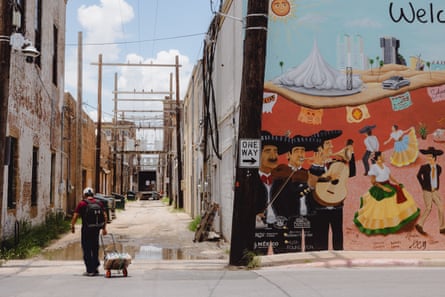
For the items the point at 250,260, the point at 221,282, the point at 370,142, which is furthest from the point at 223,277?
the point at 370,142

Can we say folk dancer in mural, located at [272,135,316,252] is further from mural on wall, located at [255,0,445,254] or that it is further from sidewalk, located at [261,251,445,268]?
sidewalk, located at [261,251,445,268]

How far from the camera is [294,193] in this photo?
1355 cm

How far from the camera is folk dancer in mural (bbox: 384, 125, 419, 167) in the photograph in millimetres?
13922

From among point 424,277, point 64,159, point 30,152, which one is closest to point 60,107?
point 64,159

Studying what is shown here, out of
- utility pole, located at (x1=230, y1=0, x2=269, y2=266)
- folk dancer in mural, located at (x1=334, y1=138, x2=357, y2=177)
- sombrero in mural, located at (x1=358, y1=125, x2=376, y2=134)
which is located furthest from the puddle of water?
sombrero in mural, located at (x1=358, y1=125, x2=376, y2=134)

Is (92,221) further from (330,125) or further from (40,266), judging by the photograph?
(330,125)

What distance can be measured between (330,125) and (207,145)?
324 inches

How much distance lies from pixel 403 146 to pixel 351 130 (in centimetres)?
139

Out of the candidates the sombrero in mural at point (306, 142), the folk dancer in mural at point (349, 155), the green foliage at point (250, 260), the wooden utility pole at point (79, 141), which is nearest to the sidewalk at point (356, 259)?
the green foliage at point (250, 260)

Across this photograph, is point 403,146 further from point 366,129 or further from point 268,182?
point 268,182

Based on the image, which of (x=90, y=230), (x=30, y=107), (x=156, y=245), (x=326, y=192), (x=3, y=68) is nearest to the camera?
(x=90, y=230)

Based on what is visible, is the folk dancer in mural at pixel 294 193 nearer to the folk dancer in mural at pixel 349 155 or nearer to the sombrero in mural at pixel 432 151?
the folk dancer in mural at pixel 349 155

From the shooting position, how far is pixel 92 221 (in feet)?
35.5

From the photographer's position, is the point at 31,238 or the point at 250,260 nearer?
the point at 250,260
